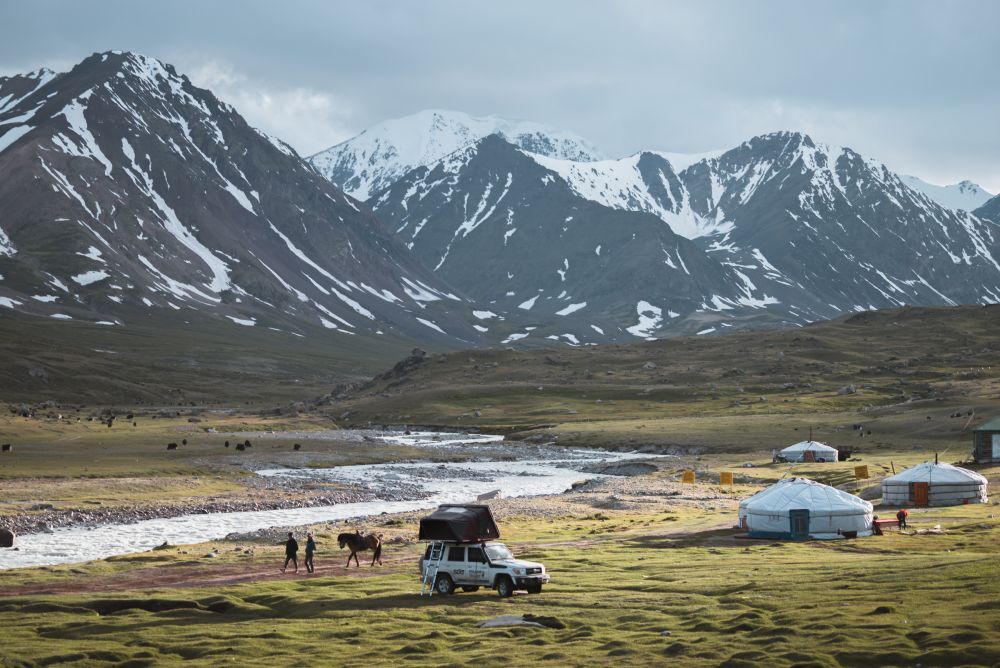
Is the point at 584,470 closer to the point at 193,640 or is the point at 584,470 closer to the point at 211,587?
the point at 211,587

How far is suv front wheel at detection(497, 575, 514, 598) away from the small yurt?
43.4 m

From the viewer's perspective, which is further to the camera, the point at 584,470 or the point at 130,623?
the point at 584,470

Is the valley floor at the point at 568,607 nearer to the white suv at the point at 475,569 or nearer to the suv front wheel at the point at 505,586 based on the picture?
the suv front wheel at the point at 505,586

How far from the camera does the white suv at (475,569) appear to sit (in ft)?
144

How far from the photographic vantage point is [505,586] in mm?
43938

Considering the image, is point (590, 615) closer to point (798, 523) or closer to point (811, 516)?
point (798, 523)

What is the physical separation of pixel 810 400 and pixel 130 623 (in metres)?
156

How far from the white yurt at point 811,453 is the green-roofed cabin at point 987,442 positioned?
14.9 metres

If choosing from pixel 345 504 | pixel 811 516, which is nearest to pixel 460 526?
pixel 811 516

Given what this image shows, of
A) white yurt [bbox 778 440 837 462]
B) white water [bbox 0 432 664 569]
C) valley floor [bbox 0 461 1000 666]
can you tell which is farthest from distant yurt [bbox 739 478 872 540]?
white yurt [bbox 778 440 837 462]

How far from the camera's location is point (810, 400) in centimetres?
18200

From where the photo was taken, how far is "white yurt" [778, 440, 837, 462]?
367 ft

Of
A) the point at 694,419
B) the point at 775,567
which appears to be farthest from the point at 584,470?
the point at 775,567

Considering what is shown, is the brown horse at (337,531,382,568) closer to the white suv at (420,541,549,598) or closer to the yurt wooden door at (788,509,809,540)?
the white suv at (420,541,549,598)
